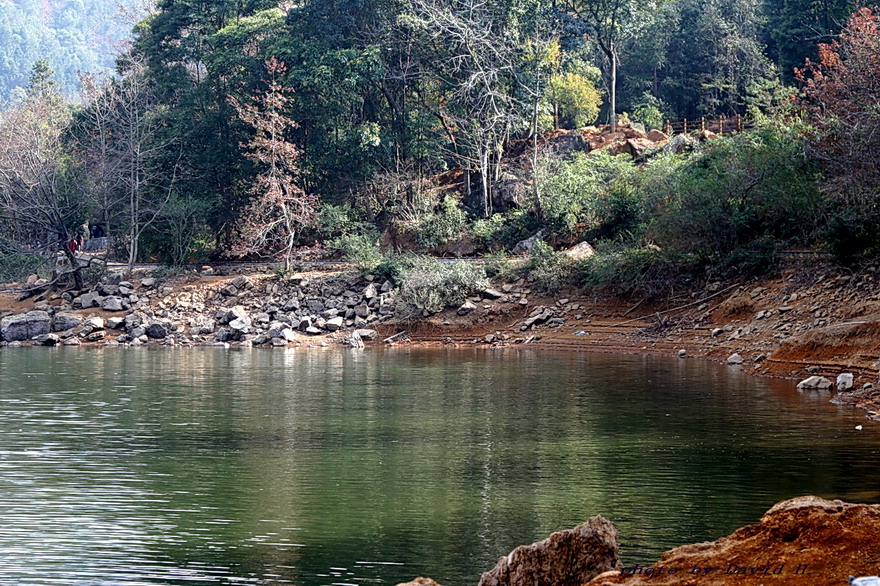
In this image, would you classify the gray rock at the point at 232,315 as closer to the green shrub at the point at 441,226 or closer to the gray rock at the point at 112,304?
the gray rock at the point at 112,304

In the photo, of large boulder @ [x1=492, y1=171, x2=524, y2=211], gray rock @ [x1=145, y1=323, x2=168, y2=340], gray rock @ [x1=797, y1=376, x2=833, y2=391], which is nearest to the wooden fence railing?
large boulder @ [x1=492, y1=171, x2=524, y2=211]

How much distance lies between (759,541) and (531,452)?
9011 millimetres

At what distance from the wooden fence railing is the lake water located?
2286 cm

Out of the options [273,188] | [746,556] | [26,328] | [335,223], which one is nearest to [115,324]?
[26,328]

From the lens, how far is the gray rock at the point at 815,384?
21.8 metres

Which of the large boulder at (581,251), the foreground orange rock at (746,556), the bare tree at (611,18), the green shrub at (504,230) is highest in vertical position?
the bare tree at (611,18)

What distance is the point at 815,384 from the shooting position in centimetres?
2189

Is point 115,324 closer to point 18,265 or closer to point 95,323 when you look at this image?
point 95,323

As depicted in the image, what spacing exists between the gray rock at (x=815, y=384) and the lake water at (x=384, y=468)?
1.82ft

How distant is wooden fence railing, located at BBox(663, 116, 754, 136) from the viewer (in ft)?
151

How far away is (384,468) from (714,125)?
3938 centimetres

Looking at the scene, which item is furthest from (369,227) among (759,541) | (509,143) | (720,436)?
(759,541)

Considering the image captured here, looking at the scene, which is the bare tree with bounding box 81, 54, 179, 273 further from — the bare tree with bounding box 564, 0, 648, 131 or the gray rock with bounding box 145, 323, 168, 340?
the bare tree with bounding box 564, 0, 648, 131

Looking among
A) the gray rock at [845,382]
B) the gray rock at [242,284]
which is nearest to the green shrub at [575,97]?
the gray rock at [242,284]
